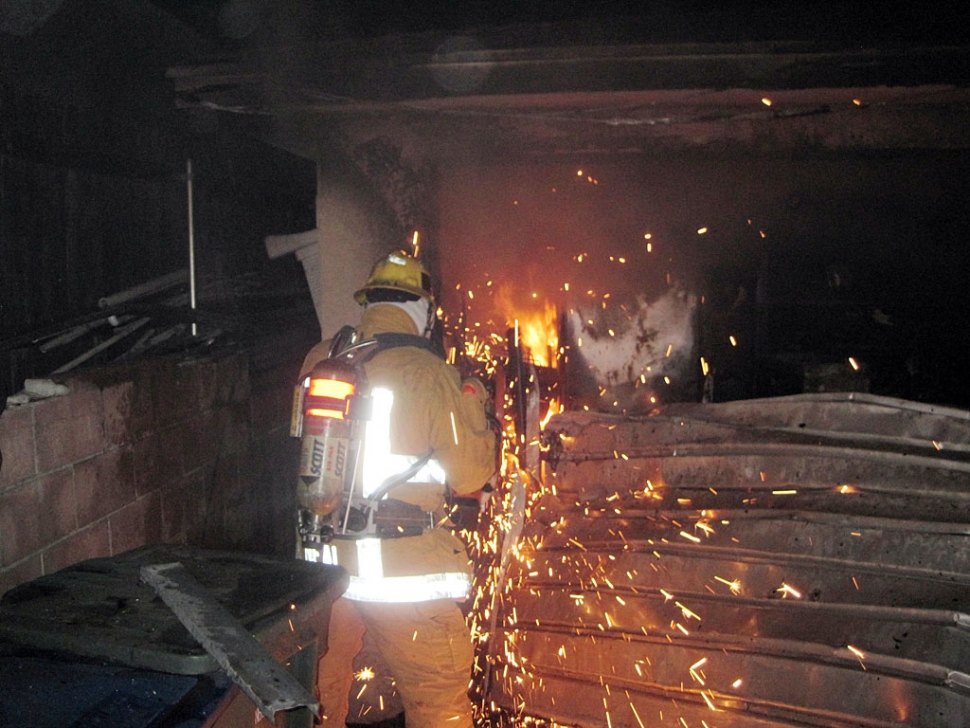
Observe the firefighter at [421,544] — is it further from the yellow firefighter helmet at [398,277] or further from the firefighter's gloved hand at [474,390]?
the yellow firefighter helmet at [398,277]

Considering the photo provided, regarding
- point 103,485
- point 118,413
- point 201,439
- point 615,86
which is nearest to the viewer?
point 103,485

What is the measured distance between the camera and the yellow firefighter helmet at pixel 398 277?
138 inches

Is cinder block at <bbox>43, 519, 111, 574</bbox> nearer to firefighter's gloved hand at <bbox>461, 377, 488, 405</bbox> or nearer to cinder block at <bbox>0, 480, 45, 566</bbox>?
cinder block at <bbox>0, 480, 45, 566</bbox>

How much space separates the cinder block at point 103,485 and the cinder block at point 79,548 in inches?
1.9

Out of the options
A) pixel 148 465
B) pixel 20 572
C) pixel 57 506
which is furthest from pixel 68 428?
pixel 148 465

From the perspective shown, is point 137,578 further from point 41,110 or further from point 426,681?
point 41,110

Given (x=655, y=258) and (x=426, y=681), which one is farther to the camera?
(x=655, y=258)

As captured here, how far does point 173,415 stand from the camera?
12.7 feet

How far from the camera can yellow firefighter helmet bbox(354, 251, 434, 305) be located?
3.49m

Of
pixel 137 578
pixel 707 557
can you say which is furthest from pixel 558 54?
pixel 137 578

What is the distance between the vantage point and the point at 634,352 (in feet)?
17.1

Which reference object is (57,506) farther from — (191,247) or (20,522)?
(191,247)

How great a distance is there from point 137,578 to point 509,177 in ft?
12.0

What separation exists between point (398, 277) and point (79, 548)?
1815mm
